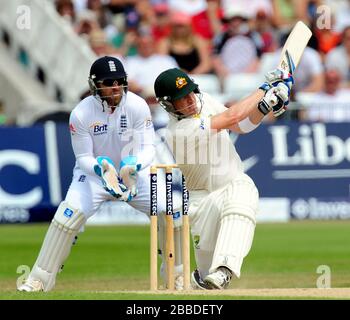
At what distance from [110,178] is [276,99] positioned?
1.47 meters

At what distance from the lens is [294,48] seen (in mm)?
9625

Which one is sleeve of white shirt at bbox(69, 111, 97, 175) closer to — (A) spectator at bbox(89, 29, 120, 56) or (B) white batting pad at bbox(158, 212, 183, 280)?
(B) white batting pad at bbox(158, 212, 183, 280)

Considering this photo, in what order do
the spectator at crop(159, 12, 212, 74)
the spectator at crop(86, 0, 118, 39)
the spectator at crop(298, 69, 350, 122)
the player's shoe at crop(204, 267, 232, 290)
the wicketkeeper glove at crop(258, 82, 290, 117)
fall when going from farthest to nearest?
the spectator at crop(86, 0, 118, 39)
the spectator at crop(159, 12, 212, 74)
the spectator at crop(298, 69, 350, 122)
the wicketkeeper glove at crop(258, 82, 290, 117)
the player's shoe at crop(204, 267, 232, 290)

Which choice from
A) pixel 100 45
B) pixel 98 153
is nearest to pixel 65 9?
pixel 100 45

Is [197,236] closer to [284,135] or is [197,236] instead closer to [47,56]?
[284,135]

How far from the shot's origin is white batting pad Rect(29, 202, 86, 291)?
988 centimetres

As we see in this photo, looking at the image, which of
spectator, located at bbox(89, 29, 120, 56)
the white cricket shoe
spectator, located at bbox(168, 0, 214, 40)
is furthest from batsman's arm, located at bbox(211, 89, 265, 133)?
spectator, located at bbox(168, 0, 214, 40)

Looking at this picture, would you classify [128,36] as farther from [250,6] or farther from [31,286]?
[31,286]

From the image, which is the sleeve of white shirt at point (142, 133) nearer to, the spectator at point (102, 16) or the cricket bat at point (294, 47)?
A: the cricket bat at point (294, 47)

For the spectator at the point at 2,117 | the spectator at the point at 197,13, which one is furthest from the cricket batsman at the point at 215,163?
the spectator at the point at 197,13

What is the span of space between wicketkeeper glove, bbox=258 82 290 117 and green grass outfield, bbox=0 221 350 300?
52.3 inches

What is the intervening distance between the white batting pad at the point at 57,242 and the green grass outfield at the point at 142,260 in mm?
249

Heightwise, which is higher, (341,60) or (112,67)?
(341,60)

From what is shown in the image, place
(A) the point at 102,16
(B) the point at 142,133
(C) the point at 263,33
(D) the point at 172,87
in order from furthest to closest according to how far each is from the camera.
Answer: (A) the point at 102,16 < (C) the point at 263,33 < (B) the point at 142,133 < (D) the point at 172,87
